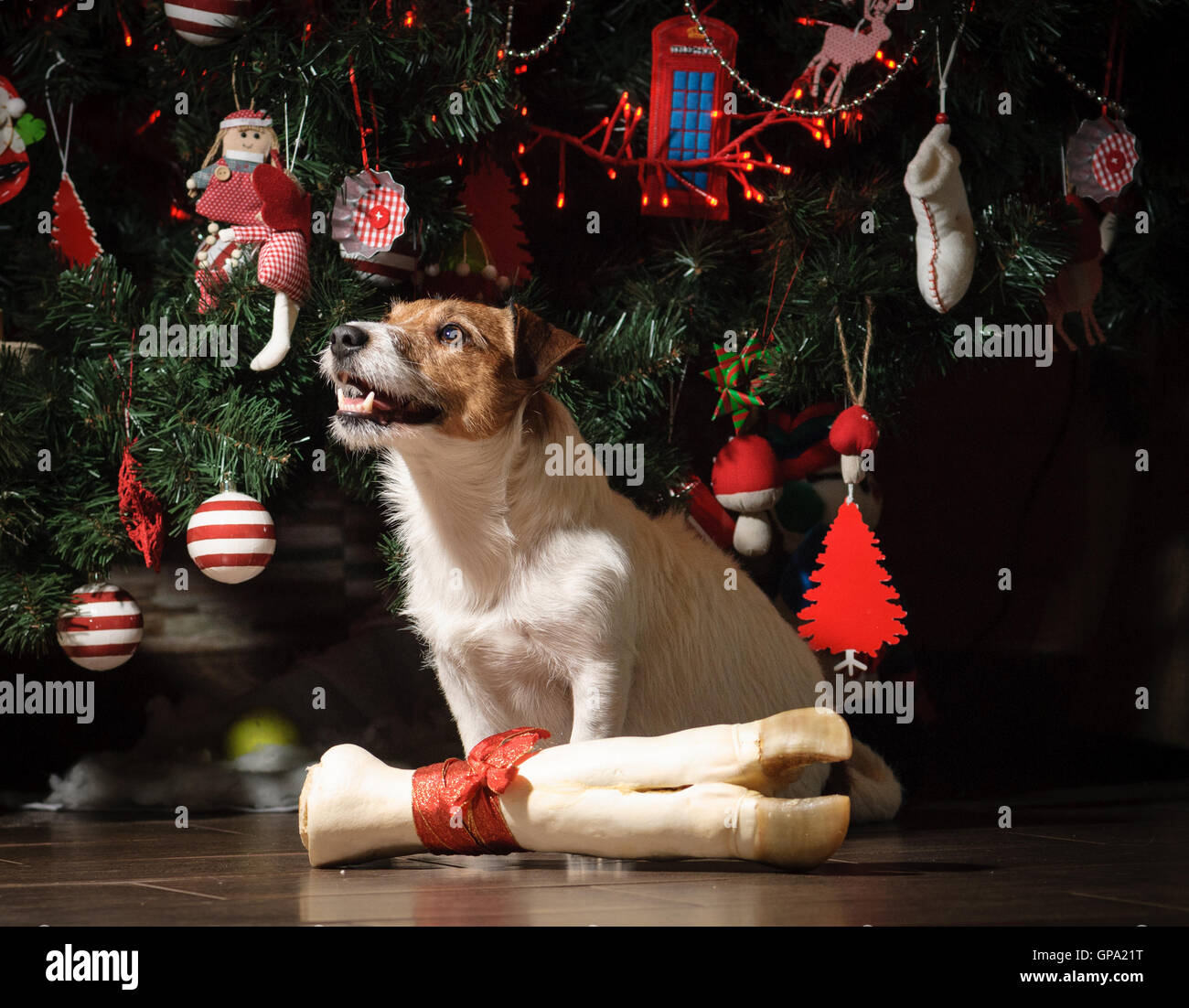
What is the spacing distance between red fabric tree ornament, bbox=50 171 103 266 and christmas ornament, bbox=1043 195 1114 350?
1.55 metres

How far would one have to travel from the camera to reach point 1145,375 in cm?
284

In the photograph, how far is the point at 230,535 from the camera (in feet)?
6.46

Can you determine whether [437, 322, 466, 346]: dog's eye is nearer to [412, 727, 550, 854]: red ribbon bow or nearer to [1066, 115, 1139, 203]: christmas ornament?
[412, 727, 550, 854]: red ribbon bow

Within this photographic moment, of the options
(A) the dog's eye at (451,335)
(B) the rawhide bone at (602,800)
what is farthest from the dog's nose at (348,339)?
(B) the rawhide bone at (602,800)

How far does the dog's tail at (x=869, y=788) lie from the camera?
210 centimetres

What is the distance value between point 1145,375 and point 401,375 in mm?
1728

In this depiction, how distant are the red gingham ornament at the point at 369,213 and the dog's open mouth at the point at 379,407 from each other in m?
0.31

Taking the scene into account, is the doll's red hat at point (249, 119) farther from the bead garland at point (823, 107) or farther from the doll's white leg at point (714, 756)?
the doll's white leg at point (714, 756)

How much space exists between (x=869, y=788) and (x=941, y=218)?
0.85 meters

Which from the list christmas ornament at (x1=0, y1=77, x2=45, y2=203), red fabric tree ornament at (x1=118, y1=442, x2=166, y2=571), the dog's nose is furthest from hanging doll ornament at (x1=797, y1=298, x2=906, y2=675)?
christmas ornament at (x1=0, y1=77, x2=45, y2=203)

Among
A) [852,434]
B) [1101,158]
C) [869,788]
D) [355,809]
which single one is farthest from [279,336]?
[1101,158]

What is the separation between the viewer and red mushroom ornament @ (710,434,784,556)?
86.6 inches
